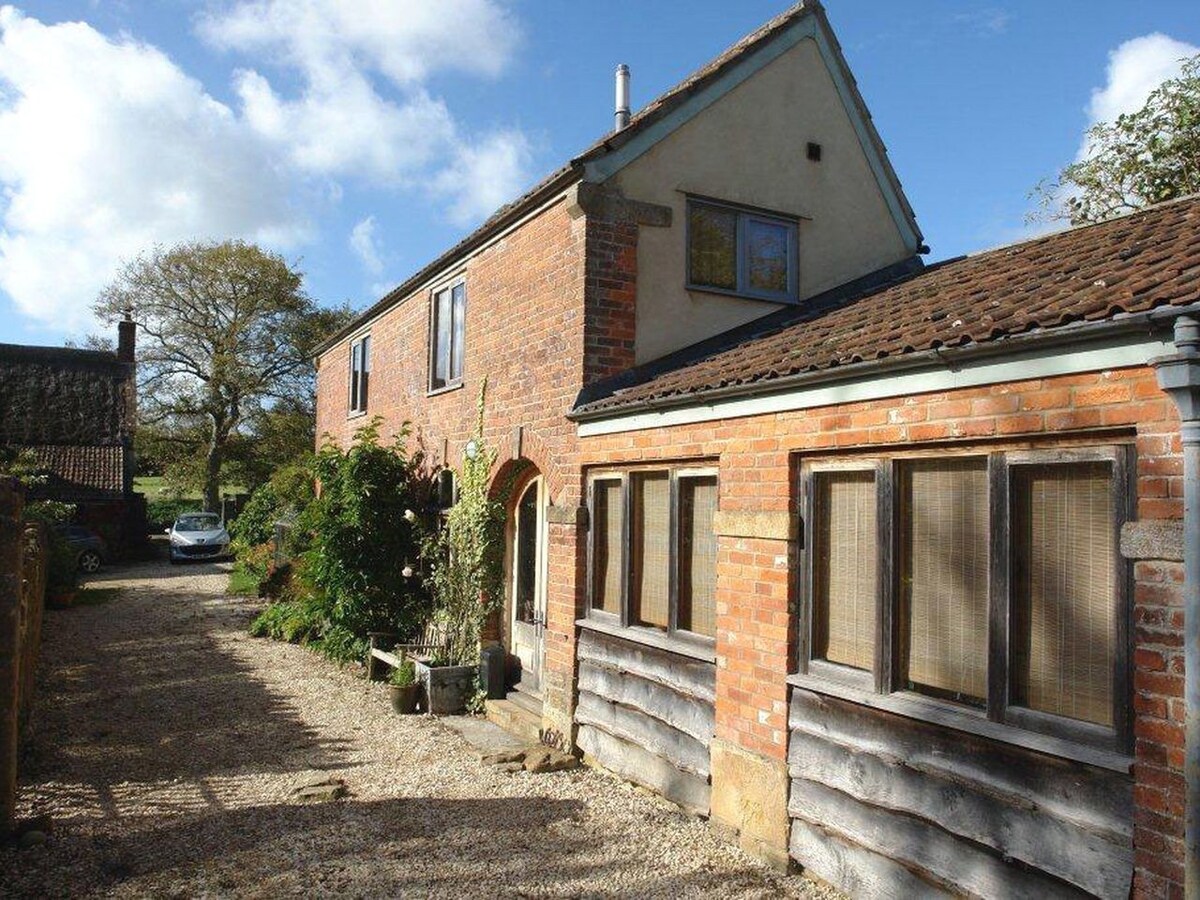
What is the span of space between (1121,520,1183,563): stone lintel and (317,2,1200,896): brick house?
13 millimetres

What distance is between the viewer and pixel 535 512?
10.6 m

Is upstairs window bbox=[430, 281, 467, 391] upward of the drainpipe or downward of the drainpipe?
upward

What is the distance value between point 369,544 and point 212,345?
30444 millimetres

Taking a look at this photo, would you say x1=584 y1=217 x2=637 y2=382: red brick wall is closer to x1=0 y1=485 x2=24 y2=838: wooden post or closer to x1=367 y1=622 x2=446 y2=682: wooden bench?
x1=367 y1=622 x2=446 y2=682: wooden bench

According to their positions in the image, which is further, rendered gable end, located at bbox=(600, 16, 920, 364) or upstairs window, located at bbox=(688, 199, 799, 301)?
upstairs window, located at bbox=(688, 199, 799, 301)

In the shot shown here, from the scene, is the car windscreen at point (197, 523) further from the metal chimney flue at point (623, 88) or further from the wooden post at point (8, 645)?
the wooden post at point (8, 645)

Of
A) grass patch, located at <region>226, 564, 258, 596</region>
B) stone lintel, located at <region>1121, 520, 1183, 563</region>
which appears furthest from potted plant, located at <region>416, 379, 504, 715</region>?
grass patch, located at <region>226, 564, 258, 596</region>

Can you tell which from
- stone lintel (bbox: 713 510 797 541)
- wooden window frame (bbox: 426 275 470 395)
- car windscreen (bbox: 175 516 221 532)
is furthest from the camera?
car windscreen (bbox: 175 516 221 532)

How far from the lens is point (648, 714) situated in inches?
291

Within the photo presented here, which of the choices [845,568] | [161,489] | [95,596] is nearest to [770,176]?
[845,568]

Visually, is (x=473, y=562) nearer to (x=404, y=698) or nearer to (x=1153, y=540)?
(x=404, y=698)

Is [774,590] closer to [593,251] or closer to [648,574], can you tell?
[648,574]

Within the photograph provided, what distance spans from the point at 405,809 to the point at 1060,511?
17.5 feet

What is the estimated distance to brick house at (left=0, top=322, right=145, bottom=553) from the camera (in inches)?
1169
